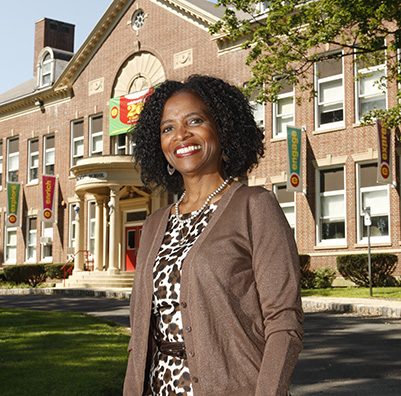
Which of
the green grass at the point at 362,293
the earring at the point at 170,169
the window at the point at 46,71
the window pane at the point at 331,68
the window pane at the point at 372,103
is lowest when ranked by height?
the green grass at the point at 362,293

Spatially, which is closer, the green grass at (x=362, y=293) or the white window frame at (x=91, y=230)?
the green grass at (x=362, y=293)

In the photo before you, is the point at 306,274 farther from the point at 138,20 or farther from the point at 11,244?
the point at 11,244

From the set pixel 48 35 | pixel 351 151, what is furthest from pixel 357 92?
pixel 48 35

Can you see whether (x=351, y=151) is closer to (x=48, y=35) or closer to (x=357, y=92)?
(x=357, y=92)

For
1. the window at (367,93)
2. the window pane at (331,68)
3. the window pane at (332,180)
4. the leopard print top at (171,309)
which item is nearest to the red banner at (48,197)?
the window pane at (332,180)

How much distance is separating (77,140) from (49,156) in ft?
7.94

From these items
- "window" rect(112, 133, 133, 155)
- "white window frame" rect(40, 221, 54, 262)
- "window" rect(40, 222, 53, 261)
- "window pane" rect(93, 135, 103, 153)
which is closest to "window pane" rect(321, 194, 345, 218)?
"window" rect(112, 133, 133, 155)

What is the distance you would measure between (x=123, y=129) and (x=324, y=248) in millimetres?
11440

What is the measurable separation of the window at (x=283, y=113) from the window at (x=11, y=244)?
17.1 m

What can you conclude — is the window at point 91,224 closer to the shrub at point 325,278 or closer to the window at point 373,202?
the shrub at point 325,278

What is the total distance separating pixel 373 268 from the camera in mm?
19922

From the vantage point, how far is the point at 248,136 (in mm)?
2850

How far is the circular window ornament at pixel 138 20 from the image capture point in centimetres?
2982

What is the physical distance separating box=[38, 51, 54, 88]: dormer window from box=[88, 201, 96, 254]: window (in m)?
8.06
